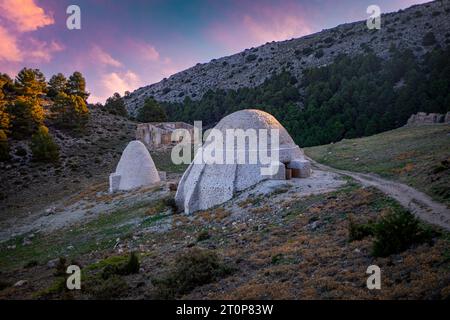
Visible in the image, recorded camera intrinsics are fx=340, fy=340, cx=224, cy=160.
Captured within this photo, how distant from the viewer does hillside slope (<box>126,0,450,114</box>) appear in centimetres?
6103

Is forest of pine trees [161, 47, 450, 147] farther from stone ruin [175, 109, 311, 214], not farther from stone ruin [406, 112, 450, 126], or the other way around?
stone ruin [175, 109, 311, 214]

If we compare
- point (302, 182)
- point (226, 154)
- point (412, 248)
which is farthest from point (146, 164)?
point (412, 248)

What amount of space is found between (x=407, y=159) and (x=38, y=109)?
43.4 metres

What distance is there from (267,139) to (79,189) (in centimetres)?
2236

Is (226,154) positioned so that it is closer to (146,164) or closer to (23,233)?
(146,164)

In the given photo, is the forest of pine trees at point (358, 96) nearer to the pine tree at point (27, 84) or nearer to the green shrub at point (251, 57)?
the green shrub at point (251, 57)

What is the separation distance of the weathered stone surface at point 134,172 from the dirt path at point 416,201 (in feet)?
55.2

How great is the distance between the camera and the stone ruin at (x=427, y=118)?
35.8 metres

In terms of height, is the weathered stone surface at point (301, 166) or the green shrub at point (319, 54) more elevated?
the green shrub at point (319, 54)

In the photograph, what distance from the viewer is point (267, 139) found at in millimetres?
19156

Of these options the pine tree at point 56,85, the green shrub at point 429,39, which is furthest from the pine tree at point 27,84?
the green shrub at point 429,39

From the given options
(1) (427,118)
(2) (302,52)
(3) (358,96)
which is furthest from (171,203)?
(2) (302,52)

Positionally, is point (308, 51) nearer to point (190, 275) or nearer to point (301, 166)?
point (301, 166)

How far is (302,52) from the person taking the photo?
75812 mm
